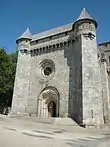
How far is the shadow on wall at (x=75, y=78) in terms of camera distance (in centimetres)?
Answer: 1875

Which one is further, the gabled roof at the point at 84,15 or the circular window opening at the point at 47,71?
the circular window opening at the point at 47,71

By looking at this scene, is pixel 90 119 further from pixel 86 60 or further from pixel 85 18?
pixel 85 18

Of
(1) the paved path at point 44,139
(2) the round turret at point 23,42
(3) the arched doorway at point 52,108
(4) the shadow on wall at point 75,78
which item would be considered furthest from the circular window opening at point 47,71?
(1) the paved path at point 44,139

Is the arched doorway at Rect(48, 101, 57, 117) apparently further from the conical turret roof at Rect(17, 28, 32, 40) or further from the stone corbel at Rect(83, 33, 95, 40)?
the conical turret roof at Rect(17, 28, 32, 40)

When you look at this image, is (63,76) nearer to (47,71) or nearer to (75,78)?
(75,78)

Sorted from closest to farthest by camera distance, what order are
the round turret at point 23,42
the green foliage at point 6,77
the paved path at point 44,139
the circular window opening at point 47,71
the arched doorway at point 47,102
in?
the paved path at point 44,139 < the arched doorway at point 47,102 < the circular window opening at point 47,71 < the round turret at point 23,42 < the green foliage at point 6,77

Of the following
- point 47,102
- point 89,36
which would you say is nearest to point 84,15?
point 89,36

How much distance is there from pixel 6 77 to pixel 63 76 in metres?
13.1

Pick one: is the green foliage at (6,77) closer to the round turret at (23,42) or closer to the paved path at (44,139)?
the round turret at (23,42)

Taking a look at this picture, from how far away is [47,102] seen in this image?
74.8 ft

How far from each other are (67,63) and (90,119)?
7661mm

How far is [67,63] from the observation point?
867 inches

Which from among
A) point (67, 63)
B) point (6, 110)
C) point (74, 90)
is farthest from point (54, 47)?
point (6, 110)

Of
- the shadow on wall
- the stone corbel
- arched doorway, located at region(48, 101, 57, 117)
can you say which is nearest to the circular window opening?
the shadow on wall
